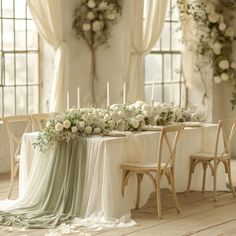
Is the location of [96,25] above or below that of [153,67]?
above

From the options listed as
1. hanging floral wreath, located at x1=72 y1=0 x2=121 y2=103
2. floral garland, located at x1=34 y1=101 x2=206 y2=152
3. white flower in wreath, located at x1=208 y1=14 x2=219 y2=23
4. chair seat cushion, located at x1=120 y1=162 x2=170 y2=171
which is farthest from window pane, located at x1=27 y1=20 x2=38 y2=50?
chair seat cushion, located at x1=120 y1=162 x2=170 y2=171

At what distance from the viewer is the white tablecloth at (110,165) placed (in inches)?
269

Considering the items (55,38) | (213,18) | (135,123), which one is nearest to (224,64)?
(213,18)

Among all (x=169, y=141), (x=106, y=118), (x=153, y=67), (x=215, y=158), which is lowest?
(x=215, y=158)

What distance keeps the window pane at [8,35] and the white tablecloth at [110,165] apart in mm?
2778

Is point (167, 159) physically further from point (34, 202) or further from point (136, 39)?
point (136, 39)

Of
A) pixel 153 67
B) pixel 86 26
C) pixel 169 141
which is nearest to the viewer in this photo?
pixel 169 141

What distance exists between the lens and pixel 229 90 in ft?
39.8

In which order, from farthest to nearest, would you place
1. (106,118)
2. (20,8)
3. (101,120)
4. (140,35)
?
(140,35) < (20,8) < (106,118) < (101,120)

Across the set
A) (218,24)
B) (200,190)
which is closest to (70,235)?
(200,190)

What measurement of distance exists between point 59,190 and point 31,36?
145 inches

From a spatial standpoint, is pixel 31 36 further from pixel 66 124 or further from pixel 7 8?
pixel 66 124

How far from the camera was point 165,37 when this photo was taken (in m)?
12.0

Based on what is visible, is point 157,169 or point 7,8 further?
point 7,8
